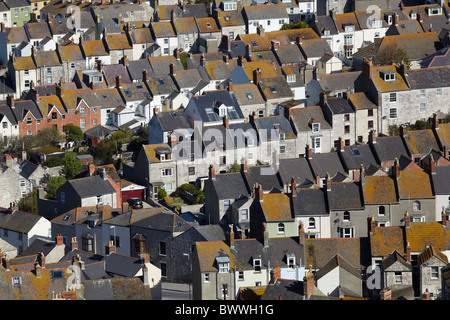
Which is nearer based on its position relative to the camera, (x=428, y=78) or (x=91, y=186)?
(x=91, y=186)

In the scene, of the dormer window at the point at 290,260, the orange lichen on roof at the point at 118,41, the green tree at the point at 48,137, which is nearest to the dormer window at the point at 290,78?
the green tree at the point at 48,137

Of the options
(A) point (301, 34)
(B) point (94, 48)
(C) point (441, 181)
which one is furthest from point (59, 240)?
(A) point (301, 34)

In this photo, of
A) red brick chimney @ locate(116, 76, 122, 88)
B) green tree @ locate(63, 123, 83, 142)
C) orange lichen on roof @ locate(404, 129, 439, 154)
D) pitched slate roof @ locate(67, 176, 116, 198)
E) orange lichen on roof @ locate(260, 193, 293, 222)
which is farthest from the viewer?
red brick chimney @ locate(116, 76, 122, 88)

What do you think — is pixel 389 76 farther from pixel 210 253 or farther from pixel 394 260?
pixel 210 253

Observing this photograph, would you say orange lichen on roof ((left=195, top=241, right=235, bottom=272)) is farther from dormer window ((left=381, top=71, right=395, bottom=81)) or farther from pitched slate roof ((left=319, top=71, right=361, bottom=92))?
pitched slate roof ((left=319, top=71, right=361, bottom=92))

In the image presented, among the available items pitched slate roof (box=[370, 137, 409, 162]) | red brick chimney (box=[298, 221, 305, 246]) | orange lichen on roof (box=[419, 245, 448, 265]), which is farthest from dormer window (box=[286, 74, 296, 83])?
orange lichen on roof (box=[419, 245, 448, 265])

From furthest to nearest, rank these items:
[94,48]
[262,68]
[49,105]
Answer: [94,48]
[262,68]
[49,105]
